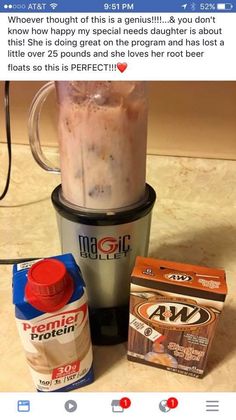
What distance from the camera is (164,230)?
0.71 m

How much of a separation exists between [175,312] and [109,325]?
122 mm

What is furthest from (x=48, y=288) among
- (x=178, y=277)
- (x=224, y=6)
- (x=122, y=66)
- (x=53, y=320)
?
(x=224, y=6)

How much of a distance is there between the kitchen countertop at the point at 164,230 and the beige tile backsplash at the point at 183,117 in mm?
24

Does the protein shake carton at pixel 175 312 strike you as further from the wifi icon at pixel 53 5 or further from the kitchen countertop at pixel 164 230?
the wifi icon at pixel 53 5

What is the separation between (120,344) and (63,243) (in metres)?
0.15

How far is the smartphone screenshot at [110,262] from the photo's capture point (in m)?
0.41

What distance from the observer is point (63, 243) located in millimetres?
511

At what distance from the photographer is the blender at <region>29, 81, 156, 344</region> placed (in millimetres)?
407

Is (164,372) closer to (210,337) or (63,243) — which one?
(210,337)

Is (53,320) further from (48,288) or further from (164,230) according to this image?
(164,230)

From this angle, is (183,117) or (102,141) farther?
(183,117)

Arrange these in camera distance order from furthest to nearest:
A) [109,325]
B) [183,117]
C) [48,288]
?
[183,117] → [109,325] → [48,288]
